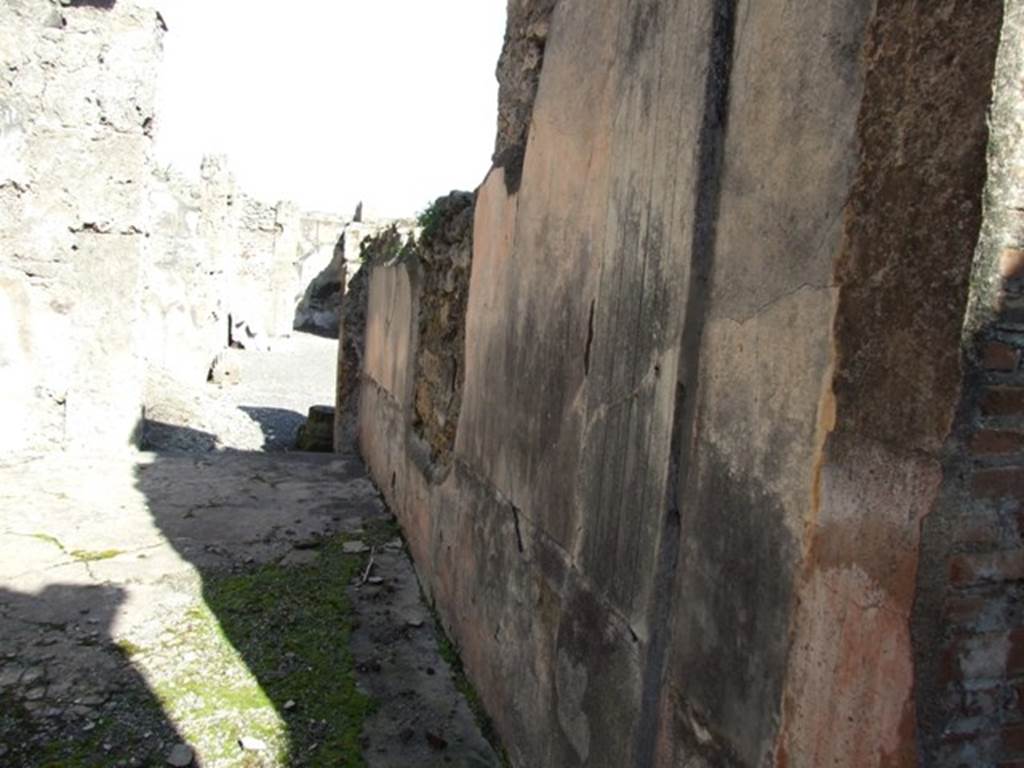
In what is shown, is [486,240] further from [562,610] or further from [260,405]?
[260,405]

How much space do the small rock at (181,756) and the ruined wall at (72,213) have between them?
395cm

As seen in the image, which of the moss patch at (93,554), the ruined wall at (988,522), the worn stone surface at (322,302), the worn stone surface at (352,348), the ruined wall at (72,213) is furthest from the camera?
the worn stone surface at (322,302)

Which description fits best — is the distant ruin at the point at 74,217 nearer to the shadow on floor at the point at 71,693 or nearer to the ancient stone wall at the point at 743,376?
the shadow on floor at the point at 71,693

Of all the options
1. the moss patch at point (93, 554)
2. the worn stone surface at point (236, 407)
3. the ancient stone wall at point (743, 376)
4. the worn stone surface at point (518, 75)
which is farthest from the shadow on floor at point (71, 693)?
the worn stone surface at point (236, 407)

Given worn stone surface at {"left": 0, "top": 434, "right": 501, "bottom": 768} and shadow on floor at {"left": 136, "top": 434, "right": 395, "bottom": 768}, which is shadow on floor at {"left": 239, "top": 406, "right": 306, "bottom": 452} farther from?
worn stone surface at {"left": 0, "top": 434, "right": 501, "bottom": 768}

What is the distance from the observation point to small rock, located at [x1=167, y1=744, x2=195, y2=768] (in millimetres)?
2246

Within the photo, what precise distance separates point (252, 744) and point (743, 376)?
1.90 metres

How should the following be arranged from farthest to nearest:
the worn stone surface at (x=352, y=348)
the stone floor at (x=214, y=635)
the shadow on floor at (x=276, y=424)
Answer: the shadow on floor at (x=276, y=424) < the worn stone surface at (x=352, y=348) < the stone floor at (x=214, y=635)

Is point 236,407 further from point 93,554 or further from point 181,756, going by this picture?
point 181,756

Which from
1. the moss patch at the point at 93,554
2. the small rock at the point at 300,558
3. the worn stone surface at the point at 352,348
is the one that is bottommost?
the moss patch at the point at 93,554

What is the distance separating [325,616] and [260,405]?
6.59m

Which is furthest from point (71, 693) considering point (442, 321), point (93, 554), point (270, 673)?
point (442, 321)

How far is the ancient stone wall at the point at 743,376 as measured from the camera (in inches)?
37.8

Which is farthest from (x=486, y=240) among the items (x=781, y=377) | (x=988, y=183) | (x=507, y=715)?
(x=988, y=183)
